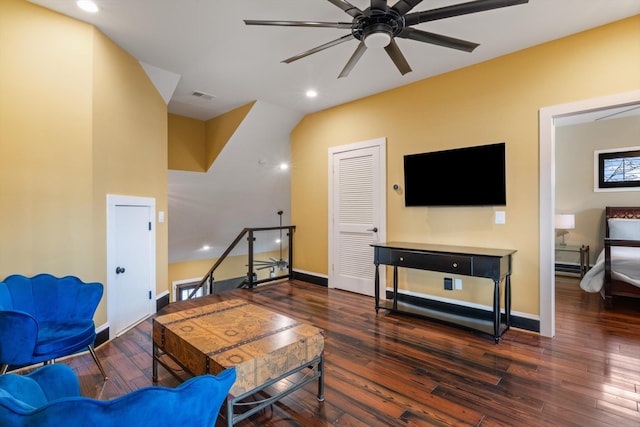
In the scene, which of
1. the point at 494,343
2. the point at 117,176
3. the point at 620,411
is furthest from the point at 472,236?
the point at 117,176

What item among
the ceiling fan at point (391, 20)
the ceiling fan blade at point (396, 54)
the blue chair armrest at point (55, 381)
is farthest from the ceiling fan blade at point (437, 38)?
the blue chair armrest at point (55, 381)

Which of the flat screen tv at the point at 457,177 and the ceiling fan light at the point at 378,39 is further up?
the ceiling fan light at the point at 378,39

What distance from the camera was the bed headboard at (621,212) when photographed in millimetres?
5043

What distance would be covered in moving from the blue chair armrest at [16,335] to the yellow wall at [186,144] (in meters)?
3.58

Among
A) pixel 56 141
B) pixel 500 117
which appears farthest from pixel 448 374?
pixel 56 141

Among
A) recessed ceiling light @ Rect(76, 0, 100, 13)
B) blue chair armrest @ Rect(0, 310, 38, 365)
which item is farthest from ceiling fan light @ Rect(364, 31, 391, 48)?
blue chair armrest @ Rect(0, 310, 38, 365)

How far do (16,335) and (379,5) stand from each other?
2.95 metres

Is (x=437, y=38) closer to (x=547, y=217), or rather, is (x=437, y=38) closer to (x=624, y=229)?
(x=547, y=217)

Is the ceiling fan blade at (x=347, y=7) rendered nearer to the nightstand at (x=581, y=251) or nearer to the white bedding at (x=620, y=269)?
the white bedding at (x=620, y=269)

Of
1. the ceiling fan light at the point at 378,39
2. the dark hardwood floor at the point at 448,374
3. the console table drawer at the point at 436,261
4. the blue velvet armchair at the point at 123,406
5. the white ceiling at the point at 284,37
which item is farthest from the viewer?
the console table drawer at the point at 436,261

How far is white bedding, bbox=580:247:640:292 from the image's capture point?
149 inches

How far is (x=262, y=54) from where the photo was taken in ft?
10.6

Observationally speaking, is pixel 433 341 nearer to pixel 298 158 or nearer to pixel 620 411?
pixel 620 411

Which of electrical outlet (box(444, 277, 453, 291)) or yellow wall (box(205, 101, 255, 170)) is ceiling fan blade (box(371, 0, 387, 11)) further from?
yellow wall (box(205, 101, 255, 170))
